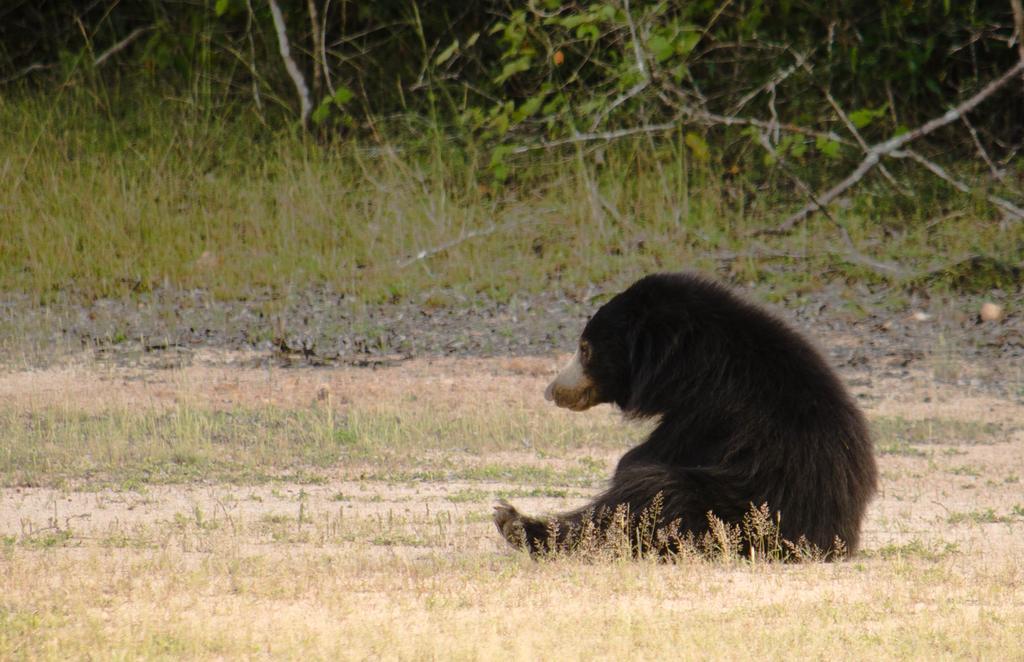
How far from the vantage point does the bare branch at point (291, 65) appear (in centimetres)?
1428

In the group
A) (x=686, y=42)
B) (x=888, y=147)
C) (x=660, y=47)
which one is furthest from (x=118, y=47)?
(x=888, y=147)

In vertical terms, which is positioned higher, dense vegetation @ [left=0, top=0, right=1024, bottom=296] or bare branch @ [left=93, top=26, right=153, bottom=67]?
bare branch @ [left=93, top=26, right=153, bottom=67]

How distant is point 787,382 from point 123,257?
27.3ft

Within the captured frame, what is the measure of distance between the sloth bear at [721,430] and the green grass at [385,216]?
613 centimetres

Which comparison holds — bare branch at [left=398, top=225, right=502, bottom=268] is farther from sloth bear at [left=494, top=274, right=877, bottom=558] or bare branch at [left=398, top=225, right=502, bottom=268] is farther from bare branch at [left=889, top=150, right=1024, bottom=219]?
sloth bear at [left=494, top=274, right=877, bottom=558]

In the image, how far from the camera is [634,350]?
222 inches

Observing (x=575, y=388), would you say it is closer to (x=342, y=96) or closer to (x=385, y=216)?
(x=385, y=216)

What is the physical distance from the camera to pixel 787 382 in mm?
5383

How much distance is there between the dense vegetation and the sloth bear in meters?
6.07

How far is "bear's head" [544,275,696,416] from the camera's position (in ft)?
18.2

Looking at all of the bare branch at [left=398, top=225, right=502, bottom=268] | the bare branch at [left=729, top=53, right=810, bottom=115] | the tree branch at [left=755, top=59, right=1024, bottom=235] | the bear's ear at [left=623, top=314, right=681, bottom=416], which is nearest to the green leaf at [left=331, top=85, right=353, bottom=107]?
the bare branch at [left=398, top=225, right=502, bottom=268]

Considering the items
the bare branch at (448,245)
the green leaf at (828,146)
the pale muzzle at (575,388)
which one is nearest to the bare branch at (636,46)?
the green leaf at (828,146)

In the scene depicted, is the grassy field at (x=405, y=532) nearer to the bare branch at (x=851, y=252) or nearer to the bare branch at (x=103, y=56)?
the bare branch at (x=851, y=252)

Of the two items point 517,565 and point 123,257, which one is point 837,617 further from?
point 123,257
